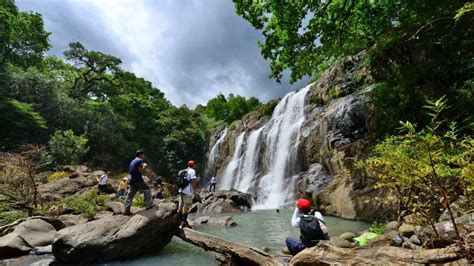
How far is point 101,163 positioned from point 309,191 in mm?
27408

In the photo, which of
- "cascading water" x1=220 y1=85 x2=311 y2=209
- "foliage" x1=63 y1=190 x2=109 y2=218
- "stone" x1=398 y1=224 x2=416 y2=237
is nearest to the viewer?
"stone" x1=398 y1=224 x2=416 y2=237

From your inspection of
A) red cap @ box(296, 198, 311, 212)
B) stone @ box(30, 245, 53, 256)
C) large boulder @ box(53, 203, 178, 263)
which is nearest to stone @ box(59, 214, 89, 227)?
stone @ box(30, 245, 53, 256)

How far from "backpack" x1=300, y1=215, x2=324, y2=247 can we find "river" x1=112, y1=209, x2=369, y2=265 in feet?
7.97

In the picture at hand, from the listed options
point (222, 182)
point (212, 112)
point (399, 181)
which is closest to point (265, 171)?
point (222, 182)

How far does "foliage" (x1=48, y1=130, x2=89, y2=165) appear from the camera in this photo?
27.9 meters

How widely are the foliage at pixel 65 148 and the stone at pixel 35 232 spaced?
22.5 metres

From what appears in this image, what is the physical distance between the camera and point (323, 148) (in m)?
18.9

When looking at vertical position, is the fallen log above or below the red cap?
below

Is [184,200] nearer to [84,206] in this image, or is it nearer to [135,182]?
[135,182]

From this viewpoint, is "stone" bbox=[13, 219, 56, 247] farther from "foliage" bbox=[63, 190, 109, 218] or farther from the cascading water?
the cascading water

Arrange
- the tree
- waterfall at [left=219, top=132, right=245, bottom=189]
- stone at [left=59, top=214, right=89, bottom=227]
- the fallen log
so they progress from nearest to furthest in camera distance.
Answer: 1. the fallen log
2. stone at [left=59, top=214, right=89, bottom=227]
3. the tree
4. waterfall at [left=219, top=132, right=245, bottom=189]

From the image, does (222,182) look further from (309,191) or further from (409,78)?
(409,78)

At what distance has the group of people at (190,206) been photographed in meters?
5.27

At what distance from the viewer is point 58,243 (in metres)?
6.54
